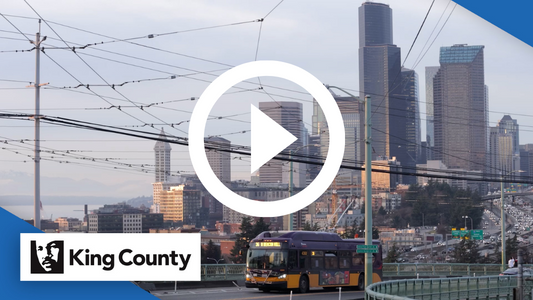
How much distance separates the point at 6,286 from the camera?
17.3 meters

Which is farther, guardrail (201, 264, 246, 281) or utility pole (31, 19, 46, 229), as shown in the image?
guardrail (201, 264, 246, 281)

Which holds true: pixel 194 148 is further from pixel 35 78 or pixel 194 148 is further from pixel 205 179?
pixel 35 78

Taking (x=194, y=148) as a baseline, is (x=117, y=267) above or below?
below

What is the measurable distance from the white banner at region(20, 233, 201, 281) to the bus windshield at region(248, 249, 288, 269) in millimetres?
14286

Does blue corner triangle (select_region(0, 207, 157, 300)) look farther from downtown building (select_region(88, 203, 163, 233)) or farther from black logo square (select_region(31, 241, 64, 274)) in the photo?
downtown building (select_region(88, 203, 163, 233))

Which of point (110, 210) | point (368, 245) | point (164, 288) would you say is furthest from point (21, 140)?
point (110, 210)

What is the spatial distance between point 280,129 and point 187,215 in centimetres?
13000

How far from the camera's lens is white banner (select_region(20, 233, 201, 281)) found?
16.2 m

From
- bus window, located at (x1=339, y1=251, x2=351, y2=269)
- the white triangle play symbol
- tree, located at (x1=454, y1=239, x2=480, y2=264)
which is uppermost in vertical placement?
the white triangle play symbol

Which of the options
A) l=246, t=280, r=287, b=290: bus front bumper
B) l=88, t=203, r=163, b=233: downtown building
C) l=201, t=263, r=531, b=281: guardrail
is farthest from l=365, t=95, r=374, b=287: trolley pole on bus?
l=88, t=203, r=163, b=233: downtown building

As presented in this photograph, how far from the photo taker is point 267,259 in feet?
101

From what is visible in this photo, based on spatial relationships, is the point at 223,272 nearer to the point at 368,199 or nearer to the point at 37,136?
the point at 368,199

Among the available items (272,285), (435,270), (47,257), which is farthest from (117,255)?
(435,270)

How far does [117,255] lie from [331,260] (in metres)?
17.7
